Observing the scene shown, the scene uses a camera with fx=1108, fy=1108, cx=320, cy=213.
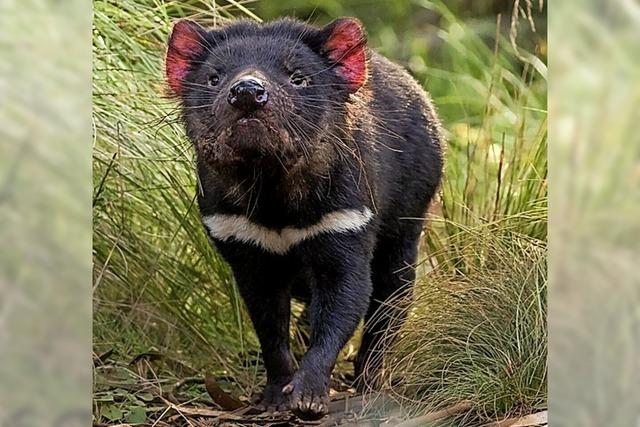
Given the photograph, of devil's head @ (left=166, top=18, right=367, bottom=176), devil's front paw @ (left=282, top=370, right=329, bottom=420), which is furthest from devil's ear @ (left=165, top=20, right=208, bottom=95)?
devil's front paw @ (left=282, top=370, right=329, bottom=420)

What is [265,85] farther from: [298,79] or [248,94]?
[298,79]

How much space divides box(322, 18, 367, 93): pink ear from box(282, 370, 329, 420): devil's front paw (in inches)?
28.3

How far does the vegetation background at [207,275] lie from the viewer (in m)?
2.81

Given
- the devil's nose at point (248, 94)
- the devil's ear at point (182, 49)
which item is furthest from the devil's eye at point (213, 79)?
the devil's nose at point (248, 94)

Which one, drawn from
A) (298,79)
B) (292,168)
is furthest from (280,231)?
(298,79)

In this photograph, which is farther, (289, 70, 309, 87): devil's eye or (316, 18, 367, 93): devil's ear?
(316, 18, 367, 93): devil's ear

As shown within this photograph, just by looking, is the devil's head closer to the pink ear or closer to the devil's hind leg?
the pink ear

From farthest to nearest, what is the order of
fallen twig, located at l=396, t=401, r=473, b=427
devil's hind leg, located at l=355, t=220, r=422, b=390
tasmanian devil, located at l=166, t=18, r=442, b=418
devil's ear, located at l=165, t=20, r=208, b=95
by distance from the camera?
devil's hind leg, located at l=355, t=220, r=422, b=390
devil's ear, located at l=165, t=20, r=208, b=95
fallen twig, located at l=396, t=401, r=473, b=427
tasmanian devil, located at l=166, t=18, r=442, b=418

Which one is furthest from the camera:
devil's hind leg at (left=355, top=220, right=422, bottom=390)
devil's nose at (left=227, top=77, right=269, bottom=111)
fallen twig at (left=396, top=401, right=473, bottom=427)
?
devil's hind leg at (left=355, top=220, right=422, bottom=390)

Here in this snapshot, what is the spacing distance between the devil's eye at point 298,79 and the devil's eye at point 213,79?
18cm

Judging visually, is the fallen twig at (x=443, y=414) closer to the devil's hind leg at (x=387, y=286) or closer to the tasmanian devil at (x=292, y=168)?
the tasmanian devil at (x=292, y=168)

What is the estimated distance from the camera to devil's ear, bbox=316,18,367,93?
273cm

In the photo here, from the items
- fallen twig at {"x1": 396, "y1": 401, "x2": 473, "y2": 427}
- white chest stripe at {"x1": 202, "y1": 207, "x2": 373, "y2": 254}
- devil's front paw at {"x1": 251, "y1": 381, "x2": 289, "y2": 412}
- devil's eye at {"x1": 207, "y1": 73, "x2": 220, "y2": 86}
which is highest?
devil's eye at {"x1": 207, "y1": 73, "x2": 220, "y2": 86}
